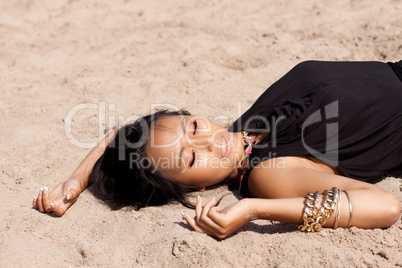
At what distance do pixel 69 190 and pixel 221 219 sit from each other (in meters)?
0.98

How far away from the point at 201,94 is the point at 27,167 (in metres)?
1.35

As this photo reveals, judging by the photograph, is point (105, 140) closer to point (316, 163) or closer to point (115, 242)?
point (115, 242)

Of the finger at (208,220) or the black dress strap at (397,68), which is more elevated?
the black dress strap at (397,68)

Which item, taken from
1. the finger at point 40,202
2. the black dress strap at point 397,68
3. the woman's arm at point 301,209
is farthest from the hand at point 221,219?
the black dress strap at point 397,68

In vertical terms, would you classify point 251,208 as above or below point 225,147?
below

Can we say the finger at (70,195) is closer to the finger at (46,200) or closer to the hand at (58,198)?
the hand at (58,198)

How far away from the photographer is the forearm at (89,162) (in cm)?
255

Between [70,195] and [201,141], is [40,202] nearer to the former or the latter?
[70,195]

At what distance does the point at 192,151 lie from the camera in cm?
226

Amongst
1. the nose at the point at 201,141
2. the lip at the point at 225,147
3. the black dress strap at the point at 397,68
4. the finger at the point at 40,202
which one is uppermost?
the black dress strap at the point at 397,68

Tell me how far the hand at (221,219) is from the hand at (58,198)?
767mm

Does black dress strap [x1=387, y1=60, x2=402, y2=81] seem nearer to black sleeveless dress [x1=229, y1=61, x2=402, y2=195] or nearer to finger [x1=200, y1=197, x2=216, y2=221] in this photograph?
black sleeveless dress [x1=229, y1=61, x2=402, y2=195]
